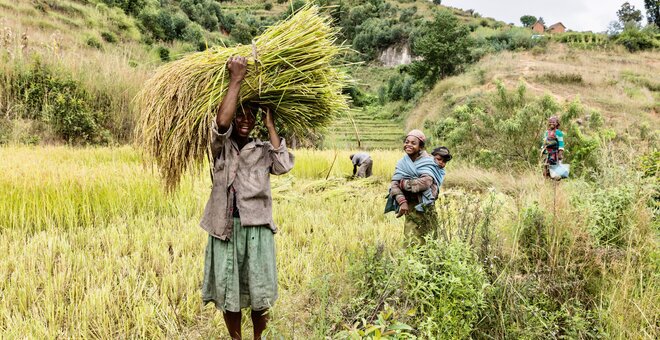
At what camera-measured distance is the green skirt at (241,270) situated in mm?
2182

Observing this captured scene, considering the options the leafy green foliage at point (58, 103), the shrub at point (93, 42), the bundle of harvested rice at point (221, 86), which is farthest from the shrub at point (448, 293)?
the shrub at point (93, 42)

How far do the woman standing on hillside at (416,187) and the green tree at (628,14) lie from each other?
68.6 m

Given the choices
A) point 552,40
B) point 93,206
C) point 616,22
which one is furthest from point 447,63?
point 616,22

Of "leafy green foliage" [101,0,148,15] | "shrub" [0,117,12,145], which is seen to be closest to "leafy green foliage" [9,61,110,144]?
"shrub" [0,117,12,145]

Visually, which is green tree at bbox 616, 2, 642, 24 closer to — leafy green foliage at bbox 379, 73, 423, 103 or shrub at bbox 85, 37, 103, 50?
leafy green foliage at bbox 379, 73, 423, 103

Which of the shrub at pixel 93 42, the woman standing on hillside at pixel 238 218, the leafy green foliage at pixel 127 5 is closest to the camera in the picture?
the woman standing on hillside at pixel 238 218

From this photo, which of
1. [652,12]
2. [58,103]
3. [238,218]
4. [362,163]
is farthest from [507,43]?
[238,218]

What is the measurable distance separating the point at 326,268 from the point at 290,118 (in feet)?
4.54

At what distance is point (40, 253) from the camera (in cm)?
313

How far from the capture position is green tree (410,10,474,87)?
31.7m

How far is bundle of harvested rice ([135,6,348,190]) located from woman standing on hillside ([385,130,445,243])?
1.11 m

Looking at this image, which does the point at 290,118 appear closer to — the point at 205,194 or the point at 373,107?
the point at 205,194

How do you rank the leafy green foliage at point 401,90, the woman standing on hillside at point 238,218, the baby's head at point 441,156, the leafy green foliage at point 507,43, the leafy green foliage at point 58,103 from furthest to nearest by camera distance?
the leafy green foliage at point 507,43
the leafy green foliage at point 401,90
the leafy green foliage at point 58,103
the baby's head at point 441,156
the woman standing on hillside at point 238,218

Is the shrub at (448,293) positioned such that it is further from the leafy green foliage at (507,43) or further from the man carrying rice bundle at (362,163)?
the leafy green foliage at (507,43)
